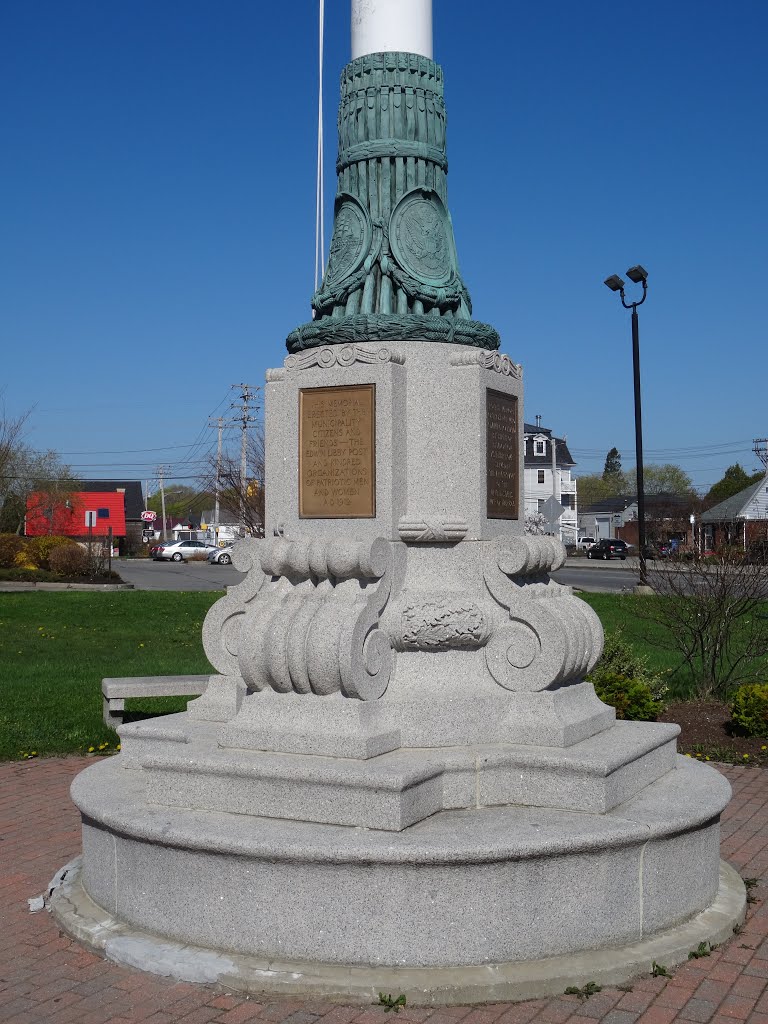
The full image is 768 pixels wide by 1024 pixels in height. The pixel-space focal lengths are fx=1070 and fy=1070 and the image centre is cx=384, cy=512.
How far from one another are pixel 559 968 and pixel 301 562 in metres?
2.64

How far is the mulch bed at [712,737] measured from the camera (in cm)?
1009

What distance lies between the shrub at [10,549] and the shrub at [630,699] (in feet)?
95.1

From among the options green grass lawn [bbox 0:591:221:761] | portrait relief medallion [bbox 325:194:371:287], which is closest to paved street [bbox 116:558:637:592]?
green grass lawn [bbox 0:591:221:761]

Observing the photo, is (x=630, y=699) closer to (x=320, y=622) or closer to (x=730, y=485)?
(x=320, y=622)

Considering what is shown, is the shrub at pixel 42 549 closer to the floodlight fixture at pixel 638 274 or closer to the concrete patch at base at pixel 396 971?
the floodlight fixture at pixel 638 274

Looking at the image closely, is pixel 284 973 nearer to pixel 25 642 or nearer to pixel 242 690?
pixel 242 690

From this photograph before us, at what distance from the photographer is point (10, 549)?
120 feet

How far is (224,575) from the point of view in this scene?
136ft

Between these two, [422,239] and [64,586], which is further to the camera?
[64,586]

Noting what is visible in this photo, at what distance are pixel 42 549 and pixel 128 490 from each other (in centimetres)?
5755

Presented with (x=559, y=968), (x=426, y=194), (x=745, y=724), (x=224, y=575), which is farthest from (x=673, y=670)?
(x=224, y=575)

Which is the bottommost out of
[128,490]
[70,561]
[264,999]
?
[264,999]

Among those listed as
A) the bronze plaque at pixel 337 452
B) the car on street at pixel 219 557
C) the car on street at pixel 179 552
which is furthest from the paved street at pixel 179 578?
the bronze plaque at pixel 337 452

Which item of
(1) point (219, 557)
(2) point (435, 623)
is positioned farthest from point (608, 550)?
(2) point (435, 623)
